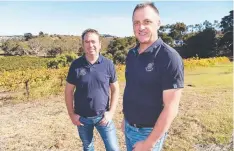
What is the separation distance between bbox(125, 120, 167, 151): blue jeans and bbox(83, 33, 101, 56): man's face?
49.9 inches

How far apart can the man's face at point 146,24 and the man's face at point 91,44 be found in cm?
130

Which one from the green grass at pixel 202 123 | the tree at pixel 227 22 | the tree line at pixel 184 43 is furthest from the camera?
the tree at pixel 227 22

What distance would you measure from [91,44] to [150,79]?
1570 mm

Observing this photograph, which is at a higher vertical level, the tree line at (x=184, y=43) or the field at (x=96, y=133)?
the tree line at (x=184, y=43)

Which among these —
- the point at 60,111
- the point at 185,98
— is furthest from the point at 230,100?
the point at 60,111

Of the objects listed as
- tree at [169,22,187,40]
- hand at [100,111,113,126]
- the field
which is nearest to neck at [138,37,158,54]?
hand at [100,111,113,126]

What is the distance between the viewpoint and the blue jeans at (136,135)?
2.54 m

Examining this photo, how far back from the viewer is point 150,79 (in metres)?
2.32

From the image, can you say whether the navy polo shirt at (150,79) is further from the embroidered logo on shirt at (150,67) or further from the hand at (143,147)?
the hand at (143,147)

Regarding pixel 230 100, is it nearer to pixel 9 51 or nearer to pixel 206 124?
pixel 206 124

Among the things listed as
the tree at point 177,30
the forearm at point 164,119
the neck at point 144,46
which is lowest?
the forearm at point 164,119

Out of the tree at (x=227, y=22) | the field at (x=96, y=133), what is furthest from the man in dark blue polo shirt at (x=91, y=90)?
the tree at (x=227, y=22)

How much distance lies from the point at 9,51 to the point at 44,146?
246 feet

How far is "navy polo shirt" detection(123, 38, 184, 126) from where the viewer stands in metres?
2.21
